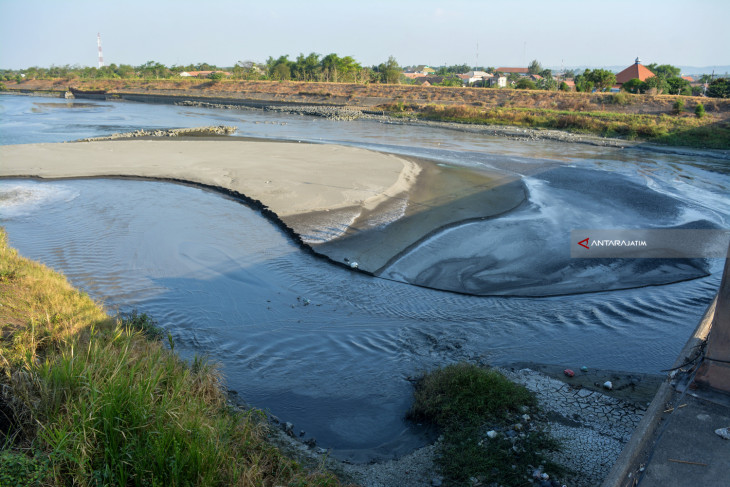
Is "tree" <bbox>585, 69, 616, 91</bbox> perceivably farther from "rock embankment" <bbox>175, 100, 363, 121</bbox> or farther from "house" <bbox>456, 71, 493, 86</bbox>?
"house" <bbox>456, 71, 493, 86</bbox>

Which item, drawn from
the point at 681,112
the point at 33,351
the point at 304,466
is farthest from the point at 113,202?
the point at 681,112

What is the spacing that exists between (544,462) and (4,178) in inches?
854

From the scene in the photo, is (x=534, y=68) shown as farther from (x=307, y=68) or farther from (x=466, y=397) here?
(x=466, y=397)

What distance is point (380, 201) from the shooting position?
15820 millimetres

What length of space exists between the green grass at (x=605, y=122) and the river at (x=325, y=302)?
1669 centimetres

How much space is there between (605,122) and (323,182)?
2844 cm

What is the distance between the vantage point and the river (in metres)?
7.37

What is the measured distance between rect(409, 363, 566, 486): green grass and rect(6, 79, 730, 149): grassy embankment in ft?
107

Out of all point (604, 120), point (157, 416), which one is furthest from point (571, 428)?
point (604, 120)

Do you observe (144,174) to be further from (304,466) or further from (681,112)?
(681,112)

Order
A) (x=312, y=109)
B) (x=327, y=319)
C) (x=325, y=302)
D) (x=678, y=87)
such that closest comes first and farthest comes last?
1. (x=327, y=319)
2. (x=325, y=302)
3. (x=678, y=87)
4. (x=312, y=109)

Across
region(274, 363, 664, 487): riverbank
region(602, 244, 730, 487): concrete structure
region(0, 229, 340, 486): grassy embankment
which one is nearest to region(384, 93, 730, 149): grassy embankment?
region(274, 363, 664, 487): riverbank

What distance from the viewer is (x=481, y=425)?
19.8ft

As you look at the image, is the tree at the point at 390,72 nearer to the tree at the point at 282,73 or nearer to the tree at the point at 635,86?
the tree at the point at 282,73
